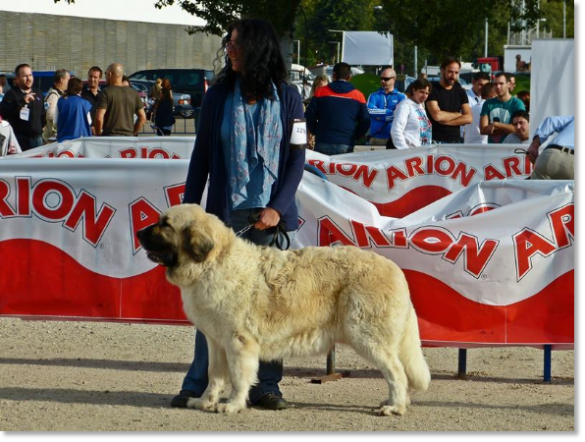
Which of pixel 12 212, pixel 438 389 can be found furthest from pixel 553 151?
pixel 12 212

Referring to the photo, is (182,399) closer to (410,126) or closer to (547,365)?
(547,365)

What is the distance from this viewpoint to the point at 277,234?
6.54 m

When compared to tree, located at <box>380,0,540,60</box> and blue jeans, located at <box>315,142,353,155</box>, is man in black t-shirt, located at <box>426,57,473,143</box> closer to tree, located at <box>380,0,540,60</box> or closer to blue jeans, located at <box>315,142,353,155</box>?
blue jeans, located at <box>315,142,353,155</box>

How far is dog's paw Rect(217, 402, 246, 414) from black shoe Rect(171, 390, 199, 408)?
12.4 inches

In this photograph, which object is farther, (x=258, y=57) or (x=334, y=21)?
(x=334, y=21)

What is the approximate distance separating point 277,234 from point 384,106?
33.5 ft

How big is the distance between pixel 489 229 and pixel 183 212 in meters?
2.44

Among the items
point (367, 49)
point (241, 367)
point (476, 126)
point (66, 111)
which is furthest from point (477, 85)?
point (367, 49)

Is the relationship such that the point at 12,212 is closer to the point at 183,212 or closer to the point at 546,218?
the point at 183,212

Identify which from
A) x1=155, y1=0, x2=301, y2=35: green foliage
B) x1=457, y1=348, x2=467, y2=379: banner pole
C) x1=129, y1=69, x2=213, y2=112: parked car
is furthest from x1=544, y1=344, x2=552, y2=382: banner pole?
x1=129, y1=69, x2=213, y2=112: parked car

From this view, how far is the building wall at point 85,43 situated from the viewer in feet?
169

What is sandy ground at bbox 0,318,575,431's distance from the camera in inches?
245

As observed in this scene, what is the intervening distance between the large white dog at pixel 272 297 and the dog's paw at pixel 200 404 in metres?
0.07

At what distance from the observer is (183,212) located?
5.98 m
